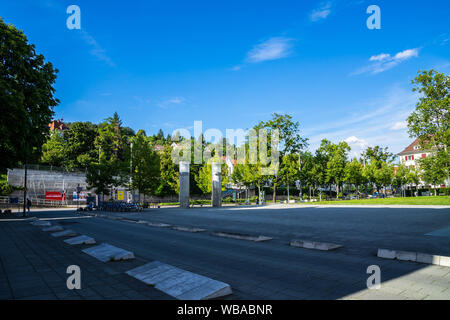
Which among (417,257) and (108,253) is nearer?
(417,257)

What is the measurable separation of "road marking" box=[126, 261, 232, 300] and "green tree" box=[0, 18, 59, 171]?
13322mm

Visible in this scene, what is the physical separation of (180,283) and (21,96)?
15633 millimetres

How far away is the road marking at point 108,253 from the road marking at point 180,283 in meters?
1.43

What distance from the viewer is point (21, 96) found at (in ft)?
50.2

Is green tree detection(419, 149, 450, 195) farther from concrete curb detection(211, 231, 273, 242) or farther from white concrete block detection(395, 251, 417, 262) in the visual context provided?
white concrete block detection(395, 251, 417, 262)

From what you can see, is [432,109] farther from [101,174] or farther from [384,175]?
[101,174]

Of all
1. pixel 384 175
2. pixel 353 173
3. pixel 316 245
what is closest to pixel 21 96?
pixel 316 245

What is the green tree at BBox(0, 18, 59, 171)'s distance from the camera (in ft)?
49.0

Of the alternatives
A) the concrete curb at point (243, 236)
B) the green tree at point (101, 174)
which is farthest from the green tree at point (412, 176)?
the concrete curb at point (243, 236)

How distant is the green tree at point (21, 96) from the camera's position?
14.9 meters

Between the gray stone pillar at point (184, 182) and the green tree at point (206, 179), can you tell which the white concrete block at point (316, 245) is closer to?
the gray stone pillar at point (184, 182)
